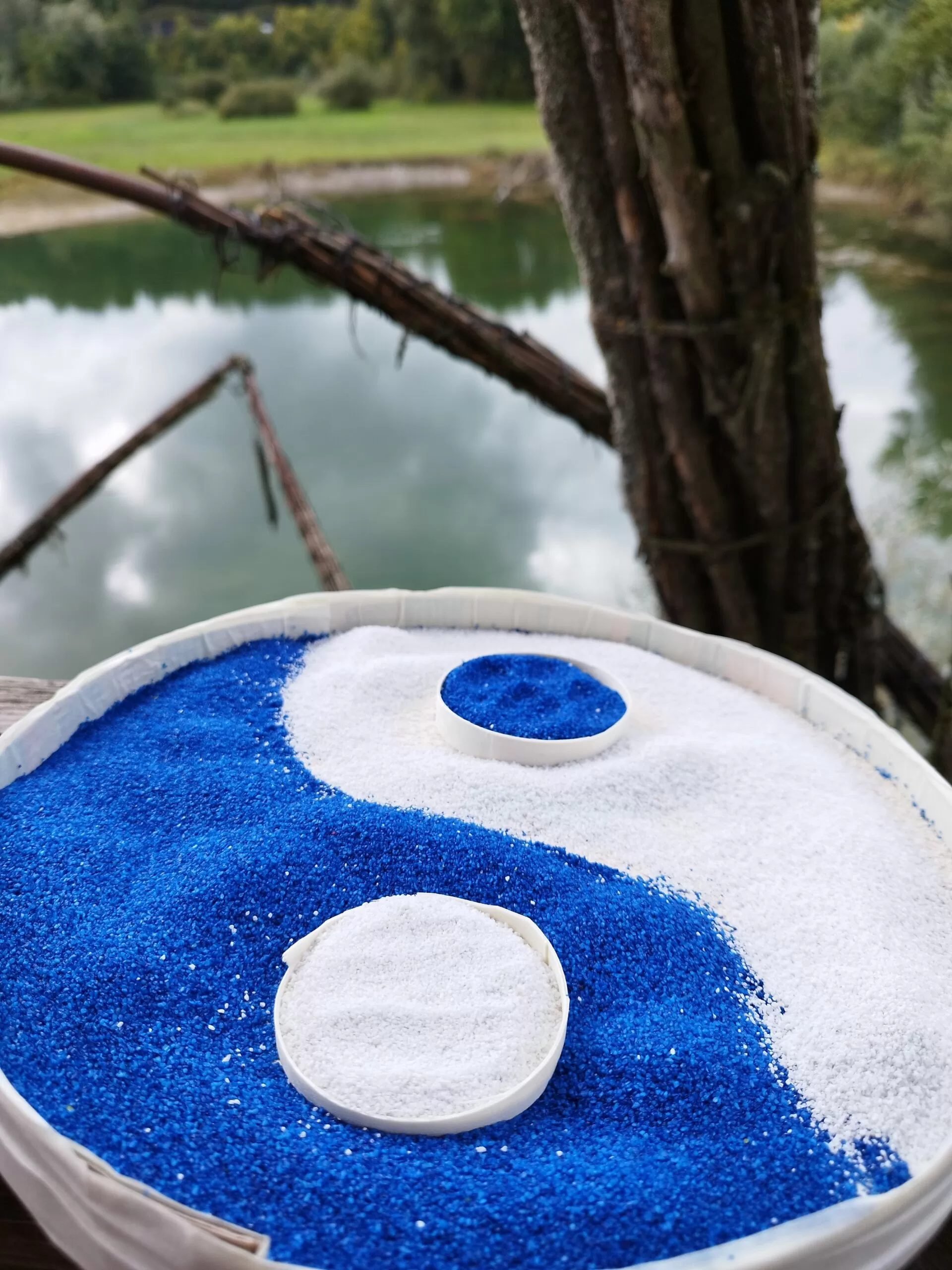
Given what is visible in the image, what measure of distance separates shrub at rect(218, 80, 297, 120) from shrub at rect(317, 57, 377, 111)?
7.7 inches

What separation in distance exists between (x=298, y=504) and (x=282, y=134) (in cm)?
220

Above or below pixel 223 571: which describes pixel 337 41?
above

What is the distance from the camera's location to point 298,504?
8.75 feet

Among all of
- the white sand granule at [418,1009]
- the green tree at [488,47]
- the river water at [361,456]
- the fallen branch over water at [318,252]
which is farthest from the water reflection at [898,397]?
the white sand granule at [418,1009]

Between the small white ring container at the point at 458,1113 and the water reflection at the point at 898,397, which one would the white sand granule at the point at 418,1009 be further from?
the water reflection at the point at 898,397

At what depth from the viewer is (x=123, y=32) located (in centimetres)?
346

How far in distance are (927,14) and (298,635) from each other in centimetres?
158

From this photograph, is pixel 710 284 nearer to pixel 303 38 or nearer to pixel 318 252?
pixel 318 252

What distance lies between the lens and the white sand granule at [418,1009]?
73 cm

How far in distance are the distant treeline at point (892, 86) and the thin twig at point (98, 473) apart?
6.42ft

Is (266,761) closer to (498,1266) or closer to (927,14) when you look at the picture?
(498,1266)

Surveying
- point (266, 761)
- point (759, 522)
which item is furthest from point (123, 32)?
point (266, 761)

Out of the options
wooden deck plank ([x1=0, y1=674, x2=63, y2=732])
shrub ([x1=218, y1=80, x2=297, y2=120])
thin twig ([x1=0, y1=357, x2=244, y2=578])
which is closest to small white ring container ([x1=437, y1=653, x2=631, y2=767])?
wooden deck plank ([x1=0, y1=674, x2=63, y2=732])

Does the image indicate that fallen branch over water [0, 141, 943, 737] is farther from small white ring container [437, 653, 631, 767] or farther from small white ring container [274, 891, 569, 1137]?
small white ring container [274, 891, 569, 1137]
